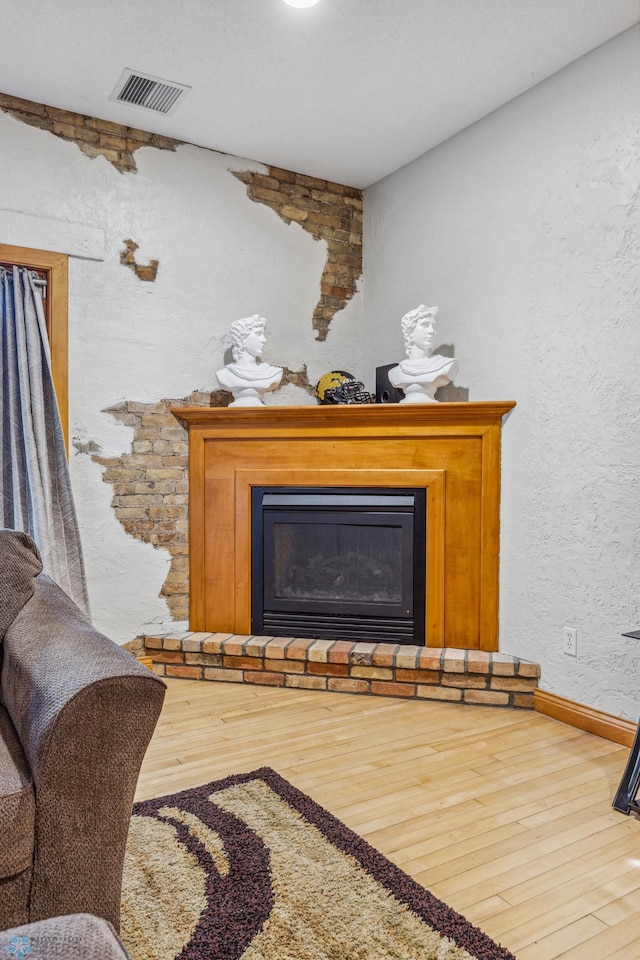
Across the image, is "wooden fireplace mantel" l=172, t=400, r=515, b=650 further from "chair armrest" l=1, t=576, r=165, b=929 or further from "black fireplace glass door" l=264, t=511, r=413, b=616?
"chair armrest" l=1, t=576, r=165, b=929

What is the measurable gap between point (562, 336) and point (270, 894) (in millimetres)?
2274

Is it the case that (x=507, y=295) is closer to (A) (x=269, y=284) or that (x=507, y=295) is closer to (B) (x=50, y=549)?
(A) (x=269, y=284)

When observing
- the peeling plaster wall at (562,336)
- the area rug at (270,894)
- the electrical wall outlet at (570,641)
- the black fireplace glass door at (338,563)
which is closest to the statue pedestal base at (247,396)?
the black fireplace glass door at (338,563)

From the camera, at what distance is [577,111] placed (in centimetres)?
267

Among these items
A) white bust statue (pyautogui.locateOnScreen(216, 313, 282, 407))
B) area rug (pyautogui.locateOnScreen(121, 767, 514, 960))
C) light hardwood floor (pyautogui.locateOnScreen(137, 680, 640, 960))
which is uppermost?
white bust statue (pyautogui.locateOnScreen(216, 313, 282, 407))

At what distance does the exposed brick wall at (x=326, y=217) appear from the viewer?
368 centimetres

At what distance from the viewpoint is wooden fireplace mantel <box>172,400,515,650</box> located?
309cm

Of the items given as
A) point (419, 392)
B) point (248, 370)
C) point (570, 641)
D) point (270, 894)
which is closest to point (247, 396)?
point (248, 370)

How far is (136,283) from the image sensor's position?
10.8 ft

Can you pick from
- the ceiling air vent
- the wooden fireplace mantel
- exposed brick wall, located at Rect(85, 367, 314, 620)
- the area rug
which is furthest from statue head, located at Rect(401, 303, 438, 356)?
the area rug

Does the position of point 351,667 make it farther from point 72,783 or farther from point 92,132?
point 92,132

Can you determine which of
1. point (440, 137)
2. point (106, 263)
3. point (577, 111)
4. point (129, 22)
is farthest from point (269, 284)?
point (577, 111)

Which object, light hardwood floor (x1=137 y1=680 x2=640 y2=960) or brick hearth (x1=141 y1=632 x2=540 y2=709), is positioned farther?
brick hearth (x1=141 y1=632 x2=540 y2=709)

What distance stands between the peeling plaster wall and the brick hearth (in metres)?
0.16
